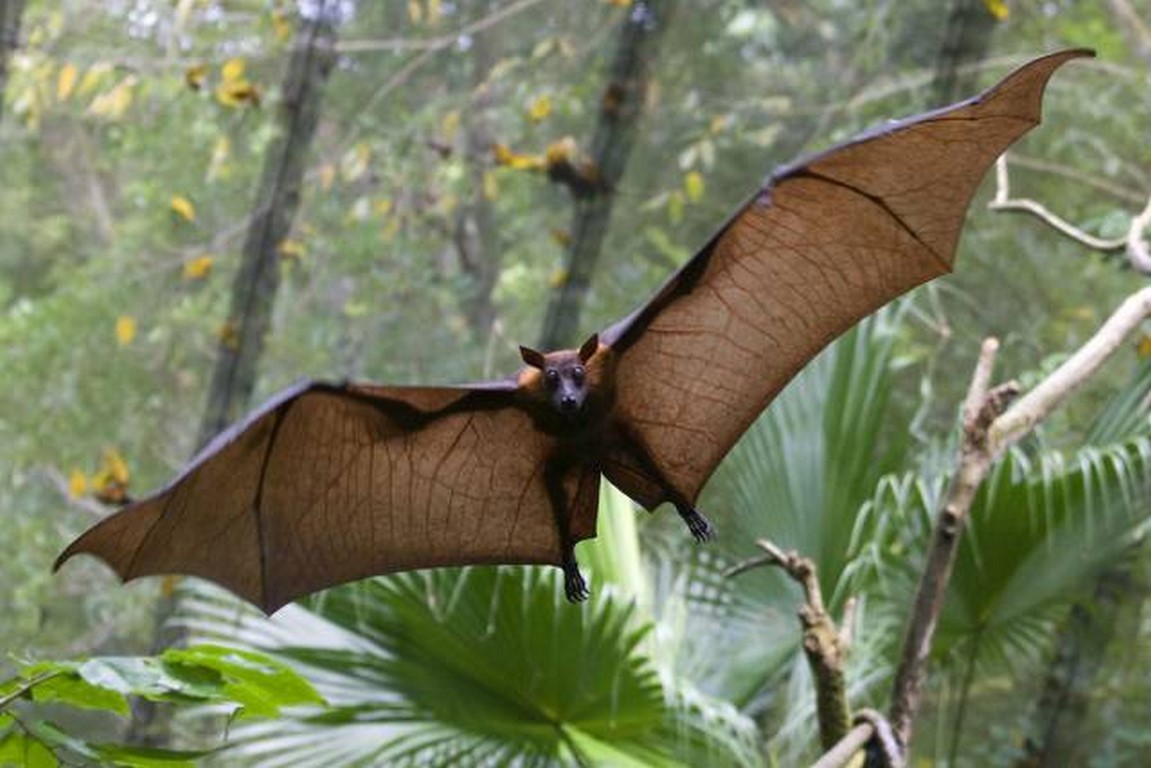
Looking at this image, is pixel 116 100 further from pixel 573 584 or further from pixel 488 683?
pixel 573 584

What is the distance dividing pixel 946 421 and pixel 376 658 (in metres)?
4.86

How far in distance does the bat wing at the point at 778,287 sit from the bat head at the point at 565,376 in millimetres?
118

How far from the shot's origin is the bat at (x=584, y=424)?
2.09 m

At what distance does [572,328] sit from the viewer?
5.61 metres

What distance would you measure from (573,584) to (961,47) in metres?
4.18

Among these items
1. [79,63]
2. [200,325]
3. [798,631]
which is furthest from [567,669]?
[200,325]

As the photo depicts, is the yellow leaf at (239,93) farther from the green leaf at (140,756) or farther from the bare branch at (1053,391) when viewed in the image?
the green leaf at (140,756)

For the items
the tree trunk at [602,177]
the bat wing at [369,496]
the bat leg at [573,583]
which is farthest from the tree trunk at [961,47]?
the bat leg at [573,583]

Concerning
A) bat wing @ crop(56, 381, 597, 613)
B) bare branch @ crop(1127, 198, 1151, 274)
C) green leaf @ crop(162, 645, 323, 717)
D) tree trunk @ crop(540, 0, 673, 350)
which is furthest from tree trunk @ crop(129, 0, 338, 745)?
green leaf @ crop(162, 645, 323, 717)

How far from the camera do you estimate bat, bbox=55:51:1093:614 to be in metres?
2.09

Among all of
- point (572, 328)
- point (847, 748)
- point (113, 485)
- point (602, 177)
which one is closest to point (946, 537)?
point (847, 748)

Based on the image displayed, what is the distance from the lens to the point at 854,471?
3.92 meters

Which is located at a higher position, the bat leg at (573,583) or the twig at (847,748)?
the bat leg at (573,583)

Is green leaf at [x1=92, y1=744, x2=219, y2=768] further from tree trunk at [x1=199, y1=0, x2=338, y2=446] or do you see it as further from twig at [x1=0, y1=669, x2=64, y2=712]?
tree trunk at [x1=199, y1=0, x2=338, y2=446]
